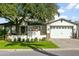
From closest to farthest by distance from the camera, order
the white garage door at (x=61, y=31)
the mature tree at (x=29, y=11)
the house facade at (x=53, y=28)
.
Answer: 1. the mature tree at (x=29, y=11)
2. the house facade at (x=53, y=28)
3. the white garage door at (x=61, y=31)

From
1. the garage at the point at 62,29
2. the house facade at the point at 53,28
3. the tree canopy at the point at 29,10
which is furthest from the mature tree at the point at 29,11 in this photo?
the garage at the point at 62,29

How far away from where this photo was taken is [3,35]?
1385 inches

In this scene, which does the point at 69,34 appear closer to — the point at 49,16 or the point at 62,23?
the point at 62,23

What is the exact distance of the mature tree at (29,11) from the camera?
95.2 feet

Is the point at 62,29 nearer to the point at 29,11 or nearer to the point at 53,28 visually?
the point at 53,28

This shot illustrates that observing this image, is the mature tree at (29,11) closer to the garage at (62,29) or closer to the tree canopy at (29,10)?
the tree canopy at (29,10)

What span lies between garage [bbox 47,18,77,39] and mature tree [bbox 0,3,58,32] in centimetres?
470

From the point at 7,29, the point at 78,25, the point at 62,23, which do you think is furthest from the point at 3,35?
the point at 78,25

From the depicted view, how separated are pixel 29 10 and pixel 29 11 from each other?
0.31 m

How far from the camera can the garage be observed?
3788 centimetres

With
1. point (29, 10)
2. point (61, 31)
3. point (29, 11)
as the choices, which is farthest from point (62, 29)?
point (29, 10)

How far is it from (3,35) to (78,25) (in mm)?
11863

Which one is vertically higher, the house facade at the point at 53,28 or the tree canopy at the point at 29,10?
the tree canopy at the point at 29,10

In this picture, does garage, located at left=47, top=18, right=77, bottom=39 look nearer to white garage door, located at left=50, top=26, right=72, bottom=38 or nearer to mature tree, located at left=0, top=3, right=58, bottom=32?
white garage door, located at left=50, top=26, right=72, bottom=38
